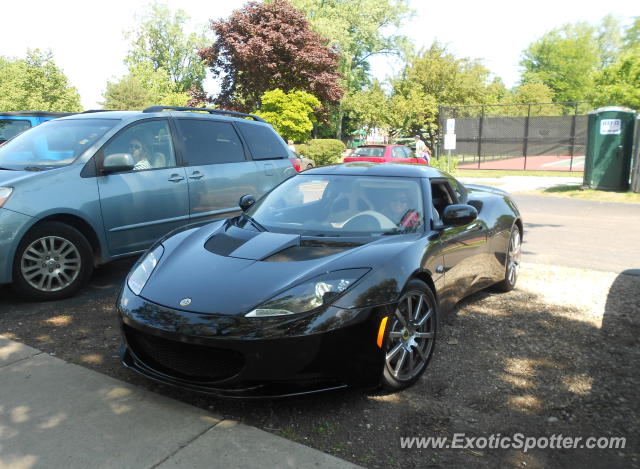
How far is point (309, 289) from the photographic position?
3.00m

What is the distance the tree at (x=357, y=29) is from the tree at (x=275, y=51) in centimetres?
1021

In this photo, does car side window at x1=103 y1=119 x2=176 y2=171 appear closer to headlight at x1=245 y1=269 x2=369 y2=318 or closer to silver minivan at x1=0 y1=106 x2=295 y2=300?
silver minivan at x1=0 y1=106 x2=295 y2=300

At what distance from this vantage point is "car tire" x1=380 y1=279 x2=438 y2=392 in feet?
10.4

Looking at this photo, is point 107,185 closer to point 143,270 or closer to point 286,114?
point 143,270

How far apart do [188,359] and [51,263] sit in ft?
8.75

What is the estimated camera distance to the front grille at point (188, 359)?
2.87 m

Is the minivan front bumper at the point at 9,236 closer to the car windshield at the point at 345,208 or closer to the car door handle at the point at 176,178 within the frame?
the car door handle at the point at 176,178

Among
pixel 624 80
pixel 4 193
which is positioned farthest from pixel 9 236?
pixel 624 80

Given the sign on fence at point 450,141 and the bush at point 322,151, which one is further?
the bush at point 322,151

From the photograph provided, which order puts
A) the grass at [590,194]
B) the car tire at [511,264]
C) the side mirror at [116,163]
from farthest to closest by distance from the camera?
the grass at [590,194] < the car tire at [511,264] < the side mirror at [116,163]

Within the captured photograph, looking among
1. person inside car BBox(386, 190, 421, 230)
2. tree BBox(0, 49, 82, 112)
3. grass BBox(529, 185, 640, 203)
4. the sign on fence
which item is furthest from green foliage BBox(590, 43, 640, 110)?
tree BBox(0, 49, 82, 112)

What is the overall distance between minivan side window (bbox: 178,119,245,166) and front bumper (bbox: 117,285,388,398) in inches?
136

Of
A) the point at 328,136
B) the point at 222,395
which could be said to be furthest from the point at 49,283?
the point at 328,136

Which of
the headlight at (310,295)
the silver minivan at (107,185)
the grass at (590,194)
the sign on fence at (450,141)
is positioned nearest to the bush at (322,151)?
the sign on fence at (450,141)
